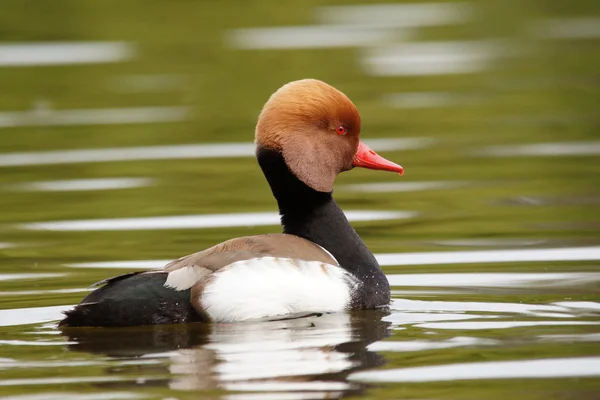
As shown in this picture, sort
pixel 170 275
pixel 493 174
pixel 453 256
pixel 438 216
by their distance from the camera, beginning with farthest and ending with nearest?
pixel 493 174 < pixel 438 216 < pixel 453 256 < pixel 170 275

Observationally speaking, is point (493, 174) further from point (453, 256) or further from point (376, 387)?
point (376, 387)

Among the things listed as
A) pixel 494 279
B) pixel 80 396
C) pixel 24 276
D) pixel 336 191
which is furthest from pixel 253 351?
pixel 336 191

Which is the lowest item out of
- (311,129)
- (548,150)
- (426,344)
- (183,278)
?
(426,344)

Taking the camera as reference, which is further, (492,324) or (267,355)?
(492,324)

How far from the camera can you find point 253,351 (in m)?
7.55

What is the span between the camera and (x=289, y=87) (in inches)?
344

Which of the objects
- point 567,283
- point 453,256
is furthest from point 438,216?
point 567,283

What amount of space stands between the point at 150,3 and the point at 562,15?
6934 mm

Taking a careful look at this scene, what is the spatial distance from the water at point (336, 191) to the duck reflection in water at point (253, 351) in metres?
0.02

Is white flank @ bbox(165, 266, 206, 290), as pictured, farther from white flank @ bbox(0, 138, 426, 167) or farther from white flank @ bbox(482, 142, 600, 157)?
white flank @ bbox(482, 142, 600, 157)

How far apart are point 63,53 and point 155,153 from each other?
6817 mm

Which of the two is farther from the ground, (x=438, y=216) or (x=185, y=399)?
(x=438, y=216)

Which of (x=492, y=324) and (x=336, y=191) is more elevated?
(x=336, y=191)

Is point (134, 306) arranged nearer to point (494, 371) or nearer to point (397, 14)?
point (494, 371)
